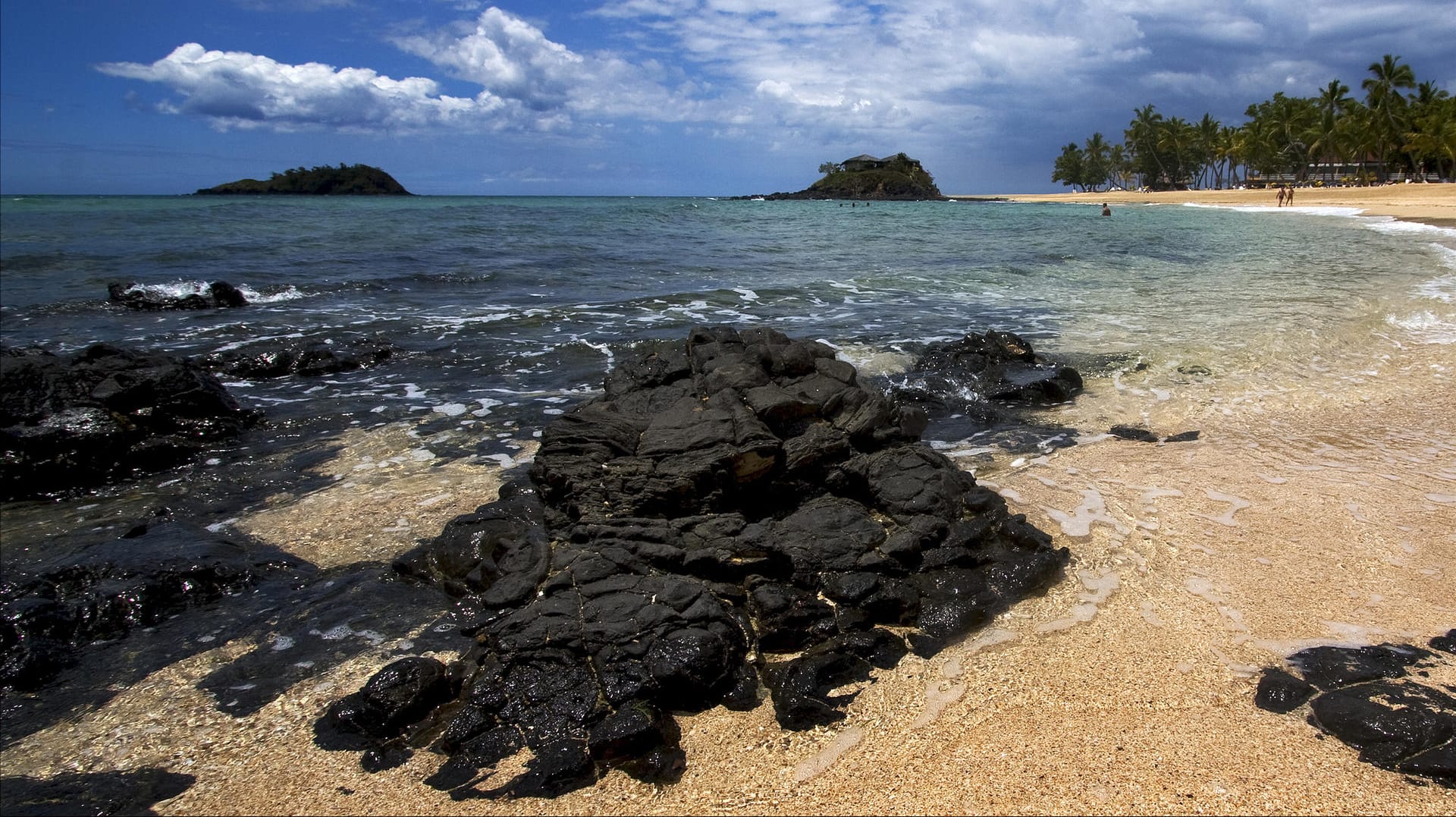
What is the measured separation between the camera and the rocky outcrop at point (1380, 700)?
10.4 feet

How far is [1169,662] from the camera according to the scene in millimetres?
3975

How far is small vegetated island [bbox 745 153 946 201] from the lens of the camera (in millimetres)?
129875

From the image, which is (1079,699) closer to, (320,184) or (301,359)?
(301,359)

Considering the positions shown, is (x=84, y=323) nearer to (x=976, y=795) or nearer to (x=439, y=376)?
(x=439, y=376)

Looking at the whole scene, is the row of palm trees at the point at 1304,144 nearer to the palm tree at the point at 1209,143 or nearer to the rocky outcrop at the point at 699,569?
the palm tree at the point at 1209,143

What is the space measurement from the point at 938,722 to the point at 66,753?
408cm

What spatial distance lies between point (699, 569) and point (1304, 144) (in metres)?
106

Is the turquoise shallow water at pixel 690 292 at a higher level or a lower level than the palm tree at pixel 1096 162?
lower

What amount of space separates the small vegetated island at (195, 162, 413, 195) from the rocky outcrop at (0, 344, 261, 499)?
11972cm

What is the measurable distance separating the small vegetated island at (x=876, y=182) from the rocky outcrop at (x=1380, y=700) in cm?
12773

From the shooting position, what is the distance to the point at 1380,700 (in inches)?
137

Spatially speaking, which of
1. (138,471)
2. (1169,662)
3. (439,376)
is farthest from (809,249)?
(1169,662)

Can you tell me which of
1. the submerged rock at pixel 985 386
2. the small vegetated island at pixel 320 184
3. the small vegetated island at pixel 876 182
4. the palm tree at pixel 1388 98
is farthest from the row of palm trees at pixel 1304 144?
the small vegetated island at pixel 320 184

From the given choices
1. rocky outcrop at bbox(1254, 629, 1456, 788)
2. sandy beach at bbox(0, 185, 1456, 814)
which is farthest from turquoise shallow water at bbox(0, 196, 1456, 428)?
rocky outcrop at bbox(1254, 629, 1456, 788)
